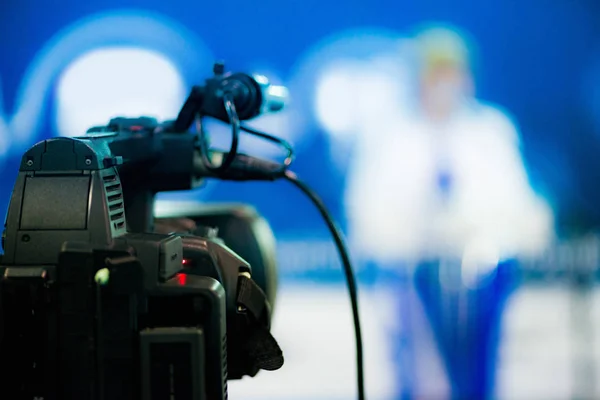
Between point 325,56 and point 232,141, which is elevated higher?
point 325,56

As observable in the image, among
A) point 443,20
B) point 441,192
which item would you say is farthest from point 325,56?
Answer: point 441,192

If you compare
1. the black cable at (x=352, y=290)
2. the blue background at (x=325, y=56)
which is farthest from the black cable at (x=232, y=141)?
the blue background at (x=325, y=56)

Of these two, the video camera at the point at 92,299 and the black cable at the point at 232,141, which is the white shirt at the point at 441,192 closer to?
the black cable at the point at 232,141

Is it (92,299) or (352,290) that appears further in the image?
(352,290)

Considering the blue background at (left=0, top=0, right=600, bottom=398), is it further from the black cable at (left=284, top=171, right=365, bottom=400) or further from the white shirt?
the black cable at (left=284, top=171, right=365, bottom=400)

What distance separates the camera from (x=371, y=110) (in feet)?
8.70

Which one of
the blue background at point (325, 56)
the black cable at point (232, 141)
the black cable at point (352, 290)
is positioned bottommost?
the black cable at point (352, 290)

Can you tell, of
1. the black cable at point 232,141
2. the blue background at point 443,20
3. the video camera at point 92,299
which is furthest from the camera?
the blue background at point 443,20

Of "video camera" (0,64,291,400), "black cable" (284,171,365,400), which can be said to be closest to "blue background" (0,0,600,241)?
"black cable" (284,171,365,400)

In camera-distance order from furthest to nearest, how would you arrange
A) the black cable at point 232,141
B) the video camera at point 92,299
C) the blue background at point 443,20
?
the blue background at point 443,20 < the black cable at point 232,141 < the video camera at point 92,299

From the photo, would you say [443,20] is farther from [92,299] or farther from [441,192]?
[92,299]

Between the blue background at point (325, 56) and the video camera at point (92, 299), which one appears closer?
the video camera at point (92, 299)

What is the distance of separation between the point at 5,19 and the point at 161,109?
0.67m

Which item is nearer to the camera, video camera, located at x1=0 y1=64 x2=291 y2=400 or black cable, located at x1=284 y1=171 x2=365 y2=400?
video camera, located at x1=0 y1=64 x2=291 y2=400
